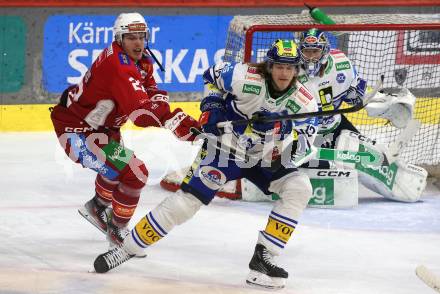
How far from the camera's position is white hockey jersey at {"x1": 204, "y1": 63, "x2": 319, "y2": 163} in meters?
5.57

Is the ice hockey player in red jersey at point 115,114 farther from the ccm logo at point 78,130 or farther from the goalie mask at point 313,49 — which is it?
the goalie mask at point 313,49

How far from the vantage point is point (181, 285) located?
5.58m

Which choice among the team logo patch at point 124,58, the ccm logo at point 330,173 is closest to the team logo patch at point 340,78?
the ccm logo at point 330,173

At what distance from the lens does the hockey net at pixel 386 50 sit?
7.57 metres

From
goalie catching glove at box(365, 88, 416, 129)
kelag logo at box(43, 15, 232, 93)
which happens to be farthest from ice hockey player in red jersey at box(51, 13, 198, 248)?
kelag logo at box(43, 15, 232, 93)

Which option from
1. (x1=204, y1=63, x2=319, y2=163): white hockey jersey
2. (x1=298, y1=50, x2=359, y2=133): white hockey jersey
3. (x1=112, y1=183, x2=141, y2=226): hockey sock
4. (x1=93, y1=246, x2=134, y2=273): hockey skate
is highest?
(x1=204, y1=63, x2=319, y2=163): white hockey jersey

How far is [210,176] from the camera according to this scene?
5.57m

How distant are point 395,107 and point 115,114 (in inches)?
92.3

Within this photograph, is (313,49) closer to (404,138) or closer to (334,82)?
(334,82)

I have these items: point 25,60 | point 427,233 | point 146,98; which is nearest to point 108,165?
point 146,98

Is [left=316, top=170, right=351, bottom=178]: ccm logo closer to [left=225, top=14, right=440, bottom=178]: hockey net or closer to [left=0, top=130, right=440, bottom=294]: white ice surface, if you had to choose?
[left=0, top=130, right=440, bottom=294]: white ice surface

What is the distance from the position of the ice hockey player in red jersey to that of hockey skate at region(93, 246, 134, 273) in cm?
39

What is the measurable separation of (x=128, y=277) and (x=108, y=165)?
2.14ft

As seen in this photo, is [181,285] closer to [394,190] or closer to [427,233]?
[427,233]
